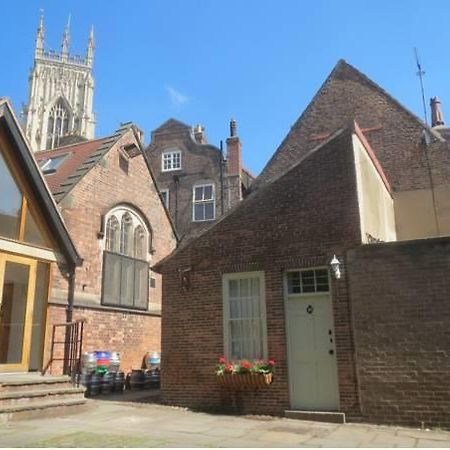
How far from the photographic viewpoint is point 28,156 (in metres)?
11.5

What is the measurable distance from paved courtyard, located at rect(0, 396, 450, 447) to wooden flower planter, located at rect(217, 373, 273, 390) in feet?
1.94

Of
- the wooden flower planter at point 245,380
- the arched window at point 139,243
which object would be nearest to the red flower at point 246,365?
the wooden flower planter at point 245,380

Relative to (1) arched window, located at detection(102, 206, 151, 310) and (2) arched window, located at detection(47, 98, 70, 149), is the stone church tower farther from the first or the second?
(1) arched window, located at detection(102, 206, 151, 310)

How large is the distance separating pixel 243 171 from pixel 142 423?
2260cm

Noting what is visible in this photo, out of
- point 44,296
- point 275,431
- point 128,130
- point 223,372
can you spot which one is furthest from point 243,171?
point 275,431

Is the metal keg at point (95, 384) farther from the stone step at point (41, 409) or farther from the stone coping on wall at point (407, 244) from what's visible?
the stone coping on wall at point (407, 244)

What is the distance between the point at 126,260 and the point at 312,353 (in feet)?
28.5

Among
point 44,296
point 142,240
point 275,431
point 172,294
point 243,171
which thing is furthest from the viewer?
point 243,171

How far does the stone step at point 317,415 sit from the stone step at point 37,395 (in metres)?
4.22

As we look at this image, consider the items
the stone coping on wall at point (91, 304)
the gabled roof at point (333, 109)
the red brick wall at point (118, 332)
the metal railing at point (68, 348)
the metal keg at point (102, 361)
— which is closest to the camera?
the metal railing at point (68, 348)

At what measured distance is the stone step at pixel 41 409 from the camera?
27.3 ft

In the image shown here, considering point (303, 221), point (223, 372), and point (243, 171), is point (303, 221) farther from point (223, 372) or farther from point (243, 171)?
point (243, 171)

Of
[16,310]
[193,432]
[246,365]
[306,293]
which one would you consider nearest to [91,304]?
[16,310]

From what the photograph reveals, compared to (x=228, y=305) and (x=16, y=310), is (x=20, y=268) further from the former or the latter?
(x=228, y=305)
